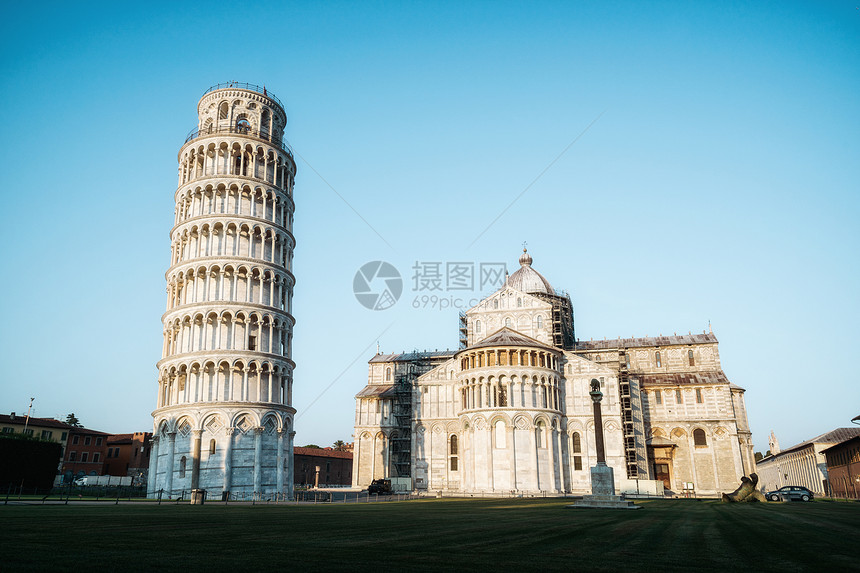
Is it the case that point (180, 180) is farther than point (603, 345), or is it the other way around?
point (603, 345)

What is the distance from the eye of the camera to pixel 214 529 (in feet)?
53.4

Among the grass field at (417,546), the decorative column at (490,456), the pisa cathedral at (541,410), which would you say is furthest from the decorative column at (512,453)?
the grass field at (417,546)

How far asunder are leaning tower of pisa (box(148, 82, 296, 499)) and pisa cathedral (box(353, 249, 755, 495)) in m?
19.2

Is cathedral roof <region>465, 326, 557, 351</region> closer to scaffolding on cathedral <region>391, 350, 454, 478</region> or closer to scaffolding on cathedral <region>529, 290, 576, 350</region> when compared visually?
scaffolding on cathedral <region>529, 290, 576, 350</region>

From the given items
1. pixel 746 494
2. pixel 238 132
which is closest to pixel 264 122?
pixel 238 132

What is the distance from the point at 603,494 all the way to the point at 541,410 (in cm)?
2574

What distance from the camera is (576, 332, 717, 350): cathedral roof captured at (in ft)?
245

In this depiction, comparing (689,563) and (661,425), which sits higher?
(661,425)

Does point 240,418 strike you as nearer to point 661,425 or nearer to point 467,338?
point 467,338

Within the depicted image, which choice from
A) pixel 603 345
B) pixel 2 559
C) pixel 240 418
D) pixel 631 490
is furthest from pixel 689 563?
pixel 603 345

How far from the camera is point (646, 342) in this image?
76875mm

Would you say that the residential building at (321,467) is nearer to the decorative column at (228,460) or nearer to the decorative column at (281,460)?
the decorative column at (281,460)

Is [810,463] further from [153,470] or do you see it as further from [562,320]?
[153,470]

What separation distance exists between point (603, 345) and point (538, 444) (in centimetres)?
2550
